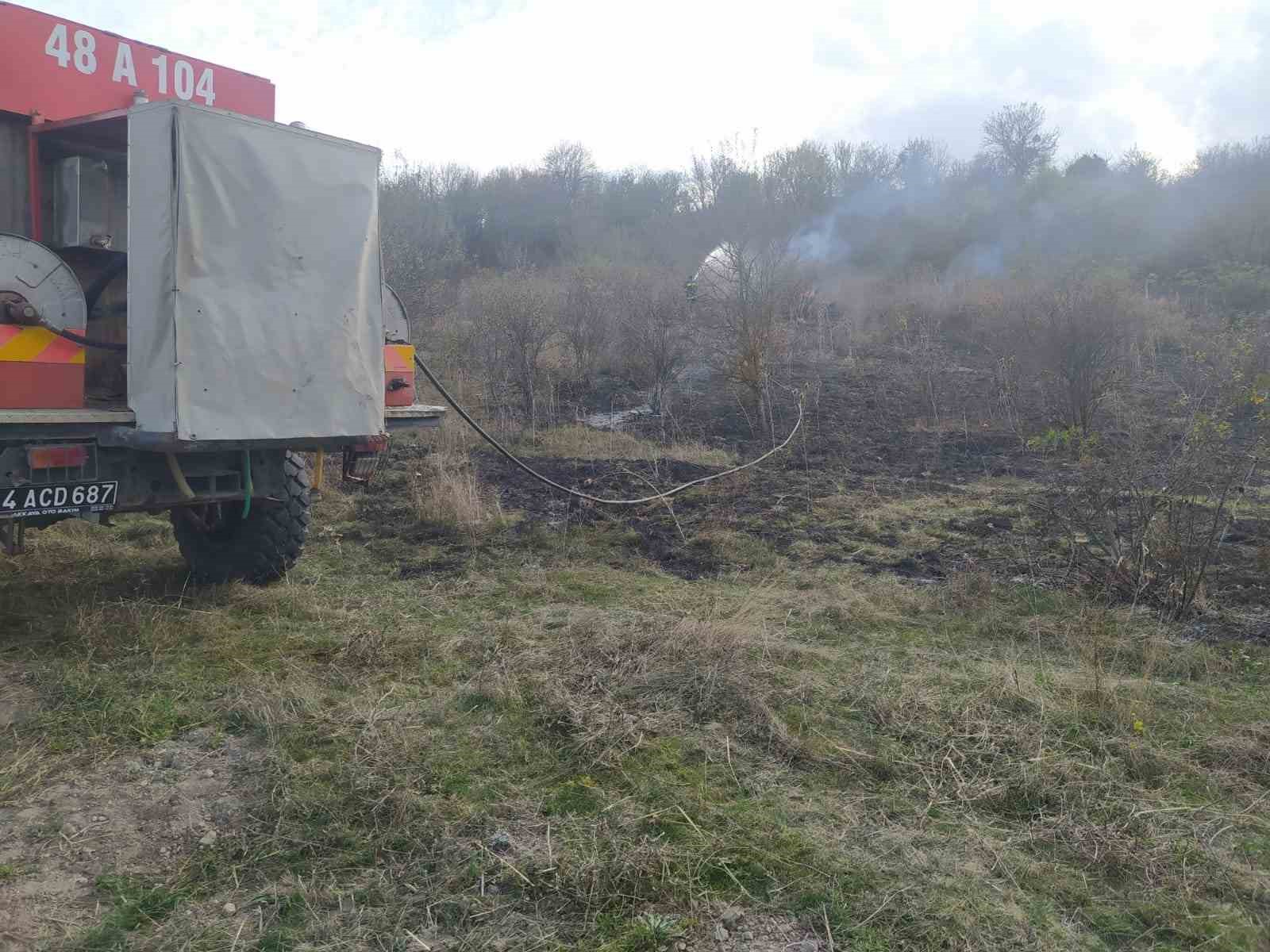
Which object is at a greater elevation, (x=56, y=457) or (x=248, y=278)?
(x=248, y=278)

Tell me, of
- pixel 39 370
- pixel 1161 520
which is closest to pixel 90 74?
pixel 39 370

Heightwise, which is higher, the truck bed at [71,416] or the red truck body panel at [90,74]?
the red truck body panel at [90,74]

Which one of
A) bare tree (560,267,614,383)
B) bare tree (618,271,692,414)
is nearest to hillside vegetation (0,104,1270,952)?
bare tree (618,271,692,414)

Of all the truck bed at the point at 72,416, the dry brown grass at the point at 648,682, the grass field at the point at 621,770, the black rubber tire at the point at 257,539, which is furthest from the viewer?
the black rubber tire at the point at 257,539

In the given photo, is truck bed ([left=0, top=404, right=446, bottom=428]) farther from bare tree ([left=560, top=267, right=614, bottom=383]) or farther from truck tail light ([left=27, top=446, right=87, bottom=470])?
bare tree ([left=560, top=267, right=614, bottom=383])

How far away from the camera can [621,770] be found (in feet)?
10.2

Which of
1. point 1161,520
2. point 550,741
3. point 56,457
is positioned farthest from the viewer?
point 1161,520

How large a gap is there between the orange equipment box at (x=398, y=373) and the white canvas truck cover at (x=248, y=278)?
539mm

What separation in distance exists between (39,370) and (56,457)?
1.15 feet

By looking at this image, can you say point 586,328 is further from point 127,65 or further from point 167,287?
point 167,287

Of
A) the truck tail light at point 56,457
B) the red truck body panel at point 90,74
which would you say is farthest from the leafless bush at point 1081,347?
the truck tail light at point 56,457

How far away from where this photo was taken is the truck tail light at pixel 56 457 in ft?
12.6

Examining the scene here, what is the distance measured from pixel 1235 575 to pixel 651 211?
3361cm

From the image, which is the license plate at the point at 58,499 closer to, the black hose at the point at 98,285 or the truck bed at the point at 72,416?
the truck bed at the point at 72,416
